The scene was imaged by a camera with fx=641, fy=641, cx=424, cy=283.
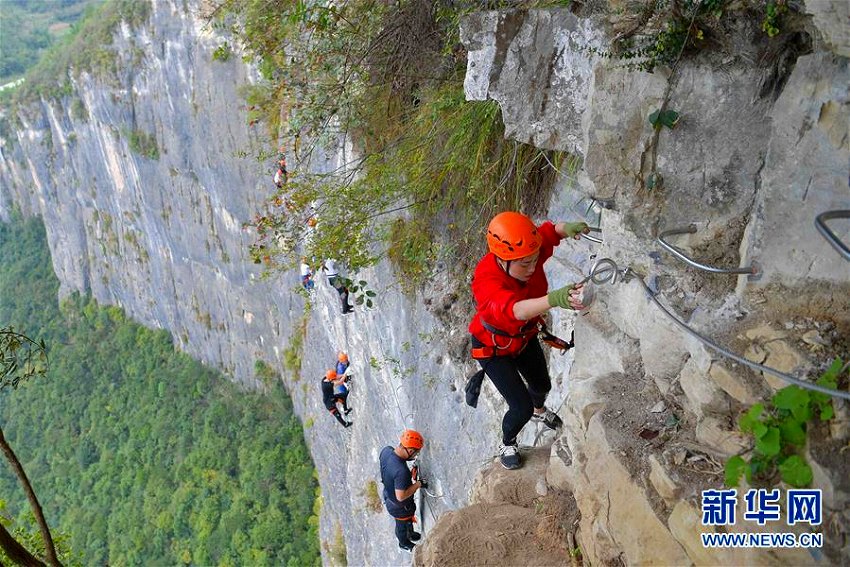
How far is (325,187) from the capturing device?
20.3 feet

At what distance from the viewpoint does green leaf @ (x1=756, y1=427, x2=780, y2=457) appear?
7.04 ft

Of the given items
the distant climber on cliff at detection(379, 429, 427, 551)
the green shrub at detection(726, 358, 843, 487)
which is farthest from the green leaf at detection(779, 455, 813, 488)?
the distant climber on cliff at detection(379, 429, 427, 551)

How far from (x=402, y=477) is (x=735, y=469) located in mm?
4829

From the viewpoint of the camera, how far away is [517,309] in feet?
10.3

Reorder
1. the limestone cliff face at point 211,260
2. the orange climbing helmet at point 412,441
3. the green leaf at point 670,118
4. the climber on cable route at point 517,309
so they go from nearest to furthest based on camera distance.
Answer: the green leaf at point 670,118 → the climber on cable route at point 517,309 → the orange climbing helmet at point 412,441 → the limestone cliff face at point 211,260

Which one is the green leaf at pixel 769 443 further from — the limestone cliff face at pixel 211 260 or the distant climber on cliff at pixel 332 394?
the distant climber on cliff at pixel 332 394

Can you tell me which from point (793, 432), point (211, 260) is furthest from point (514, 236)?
point (211, 260)

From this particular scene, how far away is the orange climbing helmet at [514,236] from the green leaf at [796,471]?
164 centimetres

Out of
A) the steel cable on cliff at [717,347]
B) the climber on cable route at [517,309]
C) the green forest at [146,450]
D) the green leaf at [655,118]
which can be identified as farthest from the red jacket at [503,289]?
the green forest at [146,450]

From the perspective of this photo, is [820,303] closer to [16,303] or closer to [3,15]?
[16,303]

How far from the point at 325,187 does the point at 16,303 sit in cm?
4945

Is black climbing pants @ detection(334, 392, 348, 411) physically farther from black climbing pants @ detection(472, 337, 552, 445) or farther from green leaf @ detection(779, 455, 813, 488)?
green leaf @ detection(779, 455, 813, 488)

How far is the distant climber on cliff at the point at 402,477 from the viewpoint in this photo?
21.9 ft

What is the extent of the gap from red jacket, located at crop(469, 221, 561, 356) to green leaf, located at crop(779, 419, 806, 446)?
4.53ft
